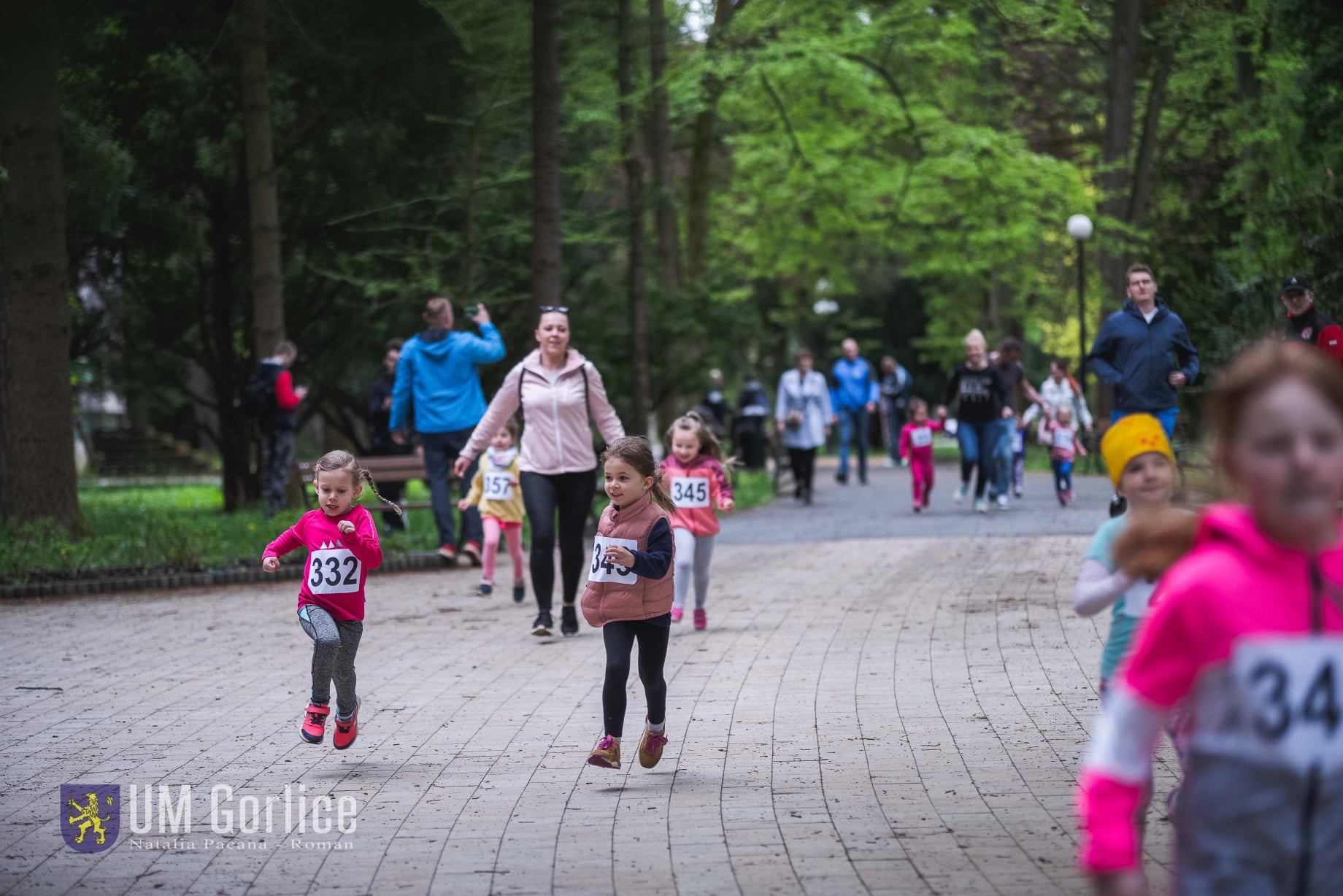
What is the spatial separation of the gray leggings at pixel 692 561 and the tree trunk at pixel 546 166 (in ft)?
16.6

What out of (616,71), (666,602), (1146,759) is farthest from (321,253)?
(1146,759)

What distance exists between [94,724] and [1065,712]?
4.68 m

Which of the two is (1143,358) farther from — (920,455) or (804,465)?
(804,465)

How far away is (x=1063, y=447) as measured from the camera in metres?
19.0

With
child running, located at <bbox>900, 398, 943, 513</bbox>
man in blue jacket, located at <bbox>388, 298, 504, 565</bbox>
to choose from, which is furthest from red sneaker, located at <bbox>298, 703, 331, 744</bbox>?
child running, located at <bbox>900, 398, 943, 513</bbox>

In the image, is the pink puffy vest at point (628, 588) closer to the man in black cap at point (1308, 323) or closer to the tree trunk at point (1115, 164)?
the man in black cap at point (1308, 323)

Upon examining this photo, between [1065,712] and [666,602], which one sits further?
[1065,712]

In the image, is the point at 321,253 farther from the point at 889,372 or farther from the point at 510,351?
the point at 889,372

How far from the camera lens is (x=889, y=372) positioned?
100 ft

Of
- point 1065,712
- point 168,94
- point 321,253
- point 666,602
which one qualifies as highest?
point 168,94

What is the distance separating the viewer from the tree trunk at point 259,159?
634 inches

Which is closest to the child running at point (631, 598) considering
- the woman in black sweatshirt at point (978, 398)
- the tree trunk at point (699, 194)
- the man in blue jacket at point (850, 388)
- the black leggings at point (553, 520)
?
the black leggings at point (553, 520)

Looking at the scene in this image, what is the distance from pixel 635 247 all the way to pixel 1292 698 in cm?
1739

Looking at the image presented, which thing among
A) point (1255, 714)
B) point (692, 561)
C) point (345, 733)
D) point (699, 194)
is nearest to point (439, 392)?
point (692, 561)
